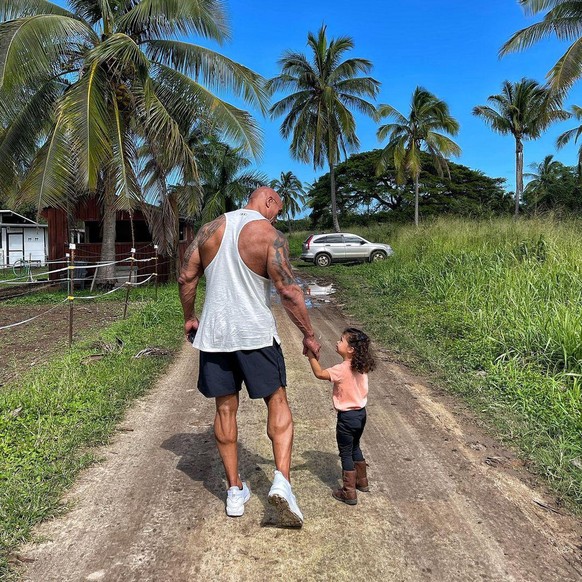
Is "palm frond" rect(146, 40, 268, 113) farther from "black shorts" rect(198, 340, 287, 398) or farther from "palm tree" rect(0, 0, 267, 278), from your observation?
"black shorts" rect(198, 340, 287, 398)

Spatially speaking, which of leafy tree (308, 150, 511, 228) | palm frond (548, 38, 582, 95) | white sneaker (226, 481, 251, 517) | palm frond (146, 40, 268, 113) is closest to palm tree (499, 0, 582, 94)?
palm frond (548, 38, 582, 95)

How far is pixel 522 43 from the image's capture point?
15.4 meters

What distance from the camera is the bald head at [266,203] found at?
275cm

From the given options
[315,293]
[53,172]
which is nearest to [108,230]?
[53,172]

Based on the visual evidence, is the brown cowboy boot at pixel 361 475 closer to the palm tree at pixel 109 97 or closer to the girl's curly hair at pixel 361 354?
the girl's curly hair at pixel 361 354

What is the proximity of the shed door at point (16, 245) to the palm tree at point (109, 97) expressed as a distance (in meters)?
14.8

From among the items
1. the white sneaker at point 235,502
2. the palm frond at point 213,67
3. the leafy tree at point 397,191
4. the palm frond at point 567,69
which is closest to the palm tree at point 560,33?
the palm frond at point 567,69

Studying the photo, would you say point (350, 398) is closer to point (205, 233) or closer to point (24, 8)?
point (205, 233)

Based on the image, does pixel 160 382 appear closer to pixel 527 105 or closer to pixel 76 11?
pixel 76 11

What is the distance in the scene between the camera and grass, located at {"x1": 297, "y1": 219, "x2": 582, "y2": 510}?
12.2ft

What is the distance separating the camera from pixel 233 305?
257 cm

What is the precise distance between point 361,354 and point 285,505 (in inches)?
35.7

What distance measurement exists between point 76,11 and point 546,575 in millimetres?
14981

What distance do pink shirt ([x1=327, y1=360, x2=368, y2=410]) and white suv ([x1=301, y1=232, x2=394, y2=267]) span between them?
1931cm
